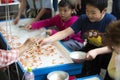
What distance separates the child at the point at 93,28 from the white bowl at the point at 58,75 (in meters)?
0.43

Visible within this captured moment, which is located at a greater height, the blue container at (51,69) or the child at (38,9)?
the child at (38,9)

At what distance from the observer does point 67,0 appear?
2230 mm

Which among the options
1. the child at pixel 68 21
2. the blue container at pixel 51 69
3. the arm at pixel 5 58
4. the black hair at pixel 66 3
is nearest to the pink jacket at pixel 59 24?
the child at pixel 68 21

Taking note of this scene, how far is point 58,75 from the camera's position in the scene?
61.2 inches

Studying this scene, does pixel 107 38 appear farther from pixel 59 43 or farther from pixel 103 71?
pixel 103 71

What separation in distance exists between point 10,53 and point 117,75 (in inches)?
25.7

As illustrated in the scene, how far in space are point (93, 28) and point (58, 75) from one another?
561mm

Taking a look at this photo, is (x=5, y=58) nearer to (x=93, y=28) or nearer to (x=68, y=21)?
(x=93, y=28)

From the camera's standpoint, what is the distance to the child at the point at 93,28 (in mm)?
1834

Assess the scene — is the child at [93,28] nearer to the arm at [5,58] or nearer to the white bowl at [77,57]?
the white bowl at [77,57]

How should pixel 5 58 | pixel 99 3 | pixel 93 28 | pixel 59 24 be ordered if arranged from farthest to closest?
pixel 59 24
pixel 93 28
pixel 99 3
pixel 5 58

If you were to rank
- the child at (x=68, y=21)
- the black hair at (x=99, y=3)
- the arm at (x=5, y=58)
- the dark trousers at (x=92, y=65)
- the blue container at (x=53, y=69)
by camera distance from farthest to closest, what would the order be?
1. the child at (x=68, y=21)
2. the dark trousers at (x=92, y=65)
3. the black hair at (x=99, y=3)
4. the blue container at (x=53, y=69)
5. the arm at (x=5, y=58)

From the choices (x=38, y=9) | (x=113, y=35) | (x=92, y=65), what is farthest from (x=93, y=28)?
(x=38, y=9)

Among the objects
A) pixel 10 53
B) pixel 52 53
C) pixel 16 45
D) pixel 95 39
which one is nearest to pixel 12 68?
pixel 16 45
